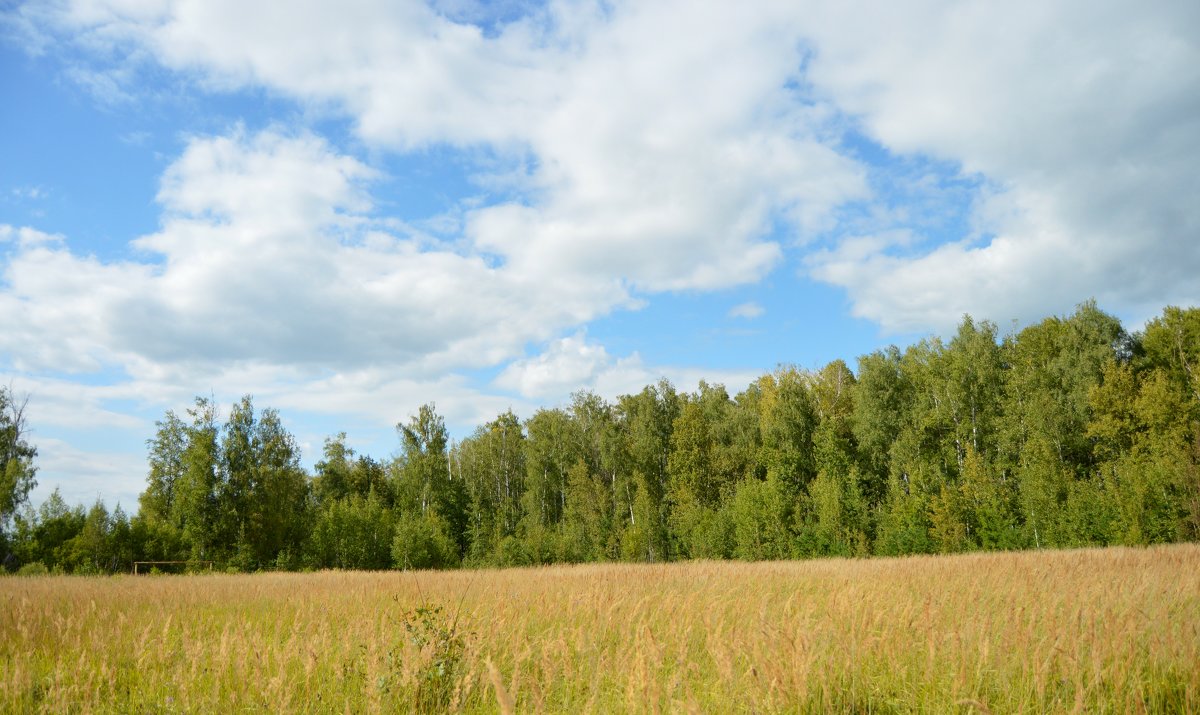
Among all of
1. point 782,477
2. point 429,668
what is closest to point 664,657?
point 429,668

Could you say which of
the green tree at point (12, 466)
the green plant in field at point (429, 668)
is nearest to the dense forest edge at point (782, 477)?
the green tree at point (12, 466)

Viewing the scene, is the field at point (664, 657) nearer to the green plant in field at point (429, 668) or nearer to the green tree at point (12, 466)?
the green plant in field at point (429, 668)

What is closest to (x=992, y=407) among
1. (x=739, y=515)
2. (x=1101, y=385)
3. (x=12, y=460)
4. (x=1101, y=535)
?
(x=1101, y=385)

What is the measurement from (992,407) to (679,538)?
2010 cm

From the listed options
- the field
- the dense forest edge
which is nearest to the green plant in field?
the field

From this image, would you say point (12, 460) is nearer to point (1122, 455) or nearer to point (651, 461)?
point (651, 461)

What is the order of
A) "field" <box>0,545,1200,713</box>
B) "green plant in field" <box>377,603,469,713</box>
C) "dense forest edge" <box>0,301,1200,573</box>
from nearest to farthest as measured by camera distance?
"field" <box>0,545,1200,713</box>, "green plant in field" <box>377,603,469,713</box>, "dense forest edge" <box>0,301,1200,573</box>

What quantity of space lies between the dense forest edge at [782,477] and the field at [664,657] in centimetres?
2542

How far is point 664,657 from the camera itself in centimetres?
546

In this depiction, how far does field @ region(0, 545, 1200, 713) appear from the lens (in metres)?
4.07

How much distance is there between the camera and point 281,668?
4.40 meters

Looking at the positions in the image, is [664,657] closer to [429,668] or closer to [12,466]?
[429,668]

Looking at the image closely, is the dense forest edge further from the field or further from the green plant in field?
the green plant in field

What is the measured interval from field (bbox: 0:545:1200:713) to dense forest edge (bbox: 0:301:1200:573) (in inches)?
1001
